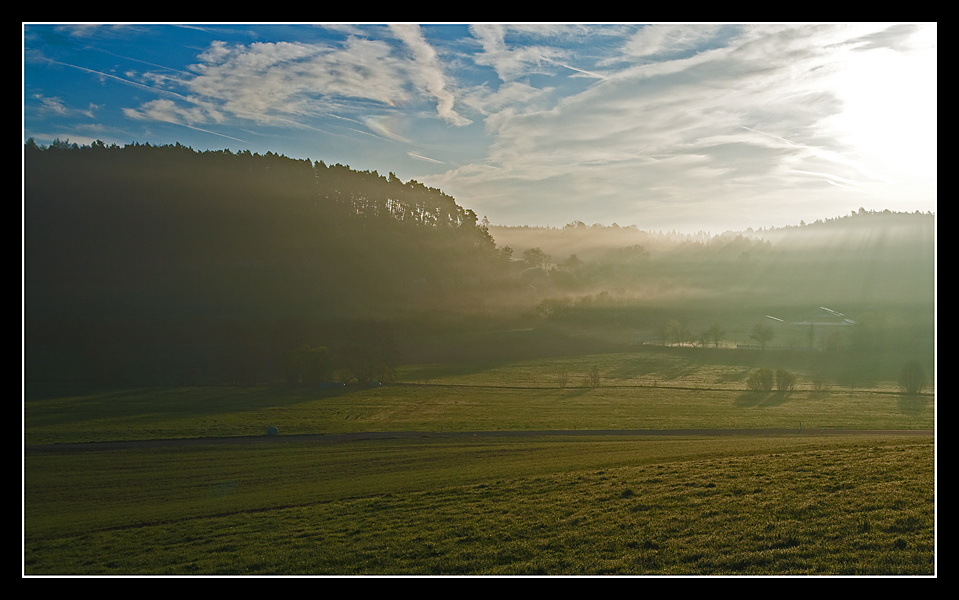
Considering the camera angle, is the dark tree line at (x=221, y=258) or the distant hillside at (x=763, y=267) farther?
the distant hillside at (x=763, y=267)

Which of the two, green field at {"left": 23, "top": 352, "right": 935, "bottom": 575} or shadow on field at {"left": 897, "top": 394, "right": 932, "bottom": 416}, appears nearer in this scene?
green field at {"left": 23, "top": 352, "right": 935, "bottom": 575}

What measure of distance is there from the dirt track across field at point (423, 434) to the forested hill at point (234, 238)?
133 ft

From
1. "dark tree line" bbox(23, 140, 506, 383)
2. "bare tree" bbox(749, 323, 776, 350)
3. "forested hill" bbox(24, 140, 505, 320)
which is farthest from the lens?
"bare tree" bbox(749, 323, 776, 350)

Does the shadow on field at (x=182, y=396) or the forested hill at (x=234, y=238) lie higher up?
the forested hill at (x=234, y=238)

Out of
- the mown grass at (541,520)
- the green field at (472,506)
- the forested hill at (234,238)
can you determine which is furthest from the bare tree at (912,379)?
the forested hill at (234,238)

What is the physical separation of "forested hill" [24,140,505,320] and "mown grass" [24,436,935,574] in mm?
59221

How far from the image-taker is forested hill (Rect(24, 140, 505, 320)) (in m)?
72.1

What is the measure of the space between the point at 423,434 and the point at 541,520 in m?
21.8

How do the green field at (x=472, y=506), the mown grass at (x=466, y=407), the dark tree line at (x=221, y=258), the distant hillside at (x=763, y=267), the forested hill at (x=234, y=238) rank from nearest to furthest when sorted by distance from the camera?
the green field at (x=472, y=506)
the mown grass at (x=466, y=407)
the dark tree line at (x=221, y=258)
the forested hill at (x=234, y=238)
the distant hillside at (x=763, y=267)

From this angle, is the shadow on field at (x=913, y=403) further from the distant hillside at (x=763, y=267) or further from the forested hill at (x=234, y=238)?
the forested hill at (x=234, y=238)

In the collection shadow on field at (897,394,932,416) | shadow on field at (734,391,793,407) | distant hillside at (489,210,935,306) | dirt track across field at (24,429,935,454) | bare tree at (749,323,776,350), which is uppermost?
distant hillside at (489,210,935,306)

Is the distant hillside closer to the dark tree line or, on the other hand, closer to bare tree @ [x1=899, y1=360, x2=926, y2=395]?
the dark tree line

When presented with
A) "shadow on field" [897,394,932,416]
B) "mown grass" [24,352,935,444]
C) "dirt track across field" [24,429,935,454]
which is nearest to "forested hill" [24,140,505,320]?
"mown grass" [24,352,935,444]

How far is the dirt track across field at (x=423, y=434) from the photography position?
28.5 m
